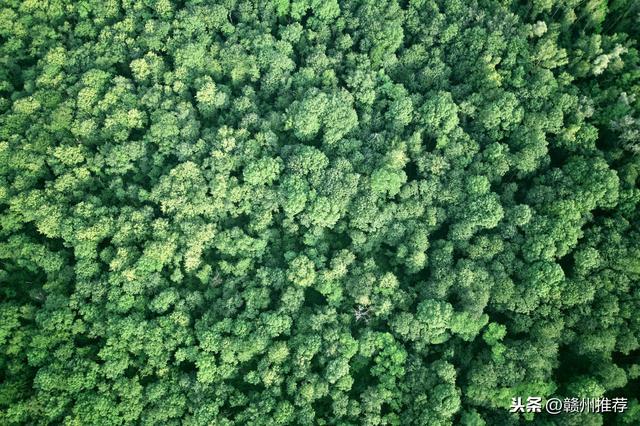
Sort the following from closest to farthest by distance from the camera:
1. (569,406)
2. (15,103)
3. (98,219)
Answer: (569,406) < (98,219) < (15,103)

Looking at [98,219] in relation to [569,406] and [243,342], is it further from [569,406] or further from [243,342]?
[569,406]

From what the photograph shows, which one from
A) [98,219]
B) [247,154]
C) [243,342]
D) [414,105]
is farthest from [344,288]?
[98,219]

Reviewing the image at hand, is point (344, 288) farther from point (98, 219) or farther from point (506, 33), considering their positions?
point (506, 33)

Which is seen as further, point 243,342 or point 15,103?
point 15,103

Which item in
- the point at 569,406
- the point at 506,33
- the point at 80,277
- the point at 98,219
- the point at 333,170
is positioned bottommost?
the point at 569,406

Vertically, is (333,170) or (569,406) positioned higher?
(333,170)

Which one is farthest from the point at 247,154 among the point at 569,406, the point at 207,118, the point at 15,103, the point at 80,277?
the point at 569,406

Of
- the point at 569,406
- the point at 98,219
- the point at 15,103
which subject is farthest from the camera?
the point at 15,103
